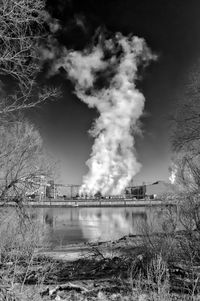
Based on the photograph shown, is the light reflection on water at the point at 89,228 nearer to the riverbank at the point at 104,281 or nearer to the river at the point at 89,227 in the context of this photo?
the river at the point at 89,227

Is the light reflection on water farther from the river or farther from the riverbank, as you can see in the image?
the riverbank

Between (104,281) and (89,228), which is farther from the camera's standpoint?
(89,228)

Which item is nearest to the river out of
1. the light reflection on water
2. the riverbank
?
the light reflection on water

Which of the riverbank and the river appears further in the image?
the river

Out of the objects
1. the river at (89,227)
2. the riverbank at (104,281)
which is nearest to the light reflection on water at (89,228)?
the river at (89,227)

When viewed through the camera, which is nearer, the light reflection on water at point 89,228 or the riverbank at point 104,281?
the riverbank at point 104,281

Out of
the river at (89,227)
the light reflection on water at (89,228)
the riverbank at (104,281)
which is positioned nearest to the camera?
the riverbank at (104,281)

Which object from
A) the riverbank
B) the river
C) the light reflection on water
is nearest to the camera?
the riverbank

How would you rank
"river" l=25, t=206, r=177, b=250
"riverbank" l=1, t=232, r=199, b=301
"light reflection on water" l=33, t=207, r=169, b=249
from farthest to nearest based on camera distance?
"light reflection on water" l=33, t=207, r=169, b=249 → "river" l=25, t=206, r=177, b=250 → "riverbank" l=1, t=232, r=199, b=301

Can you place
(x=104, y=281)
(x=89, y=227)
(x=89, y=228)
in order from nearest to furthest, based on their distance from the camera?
(x=104, y=281)
(x=89, y=228)
(x=89, y=227)

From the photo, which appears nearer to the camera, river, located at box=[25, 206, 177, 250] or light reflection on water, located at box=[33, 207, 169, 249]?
river, located at box=[25, 206, 177, 250]

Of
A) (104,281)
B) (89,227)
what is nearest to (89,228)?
(89,227)

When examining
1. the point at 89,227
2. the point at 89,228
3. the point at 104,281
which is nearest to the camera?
the point at 104,281

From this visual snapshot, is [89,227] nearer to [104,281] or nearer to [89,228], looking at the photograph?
[89,228]
